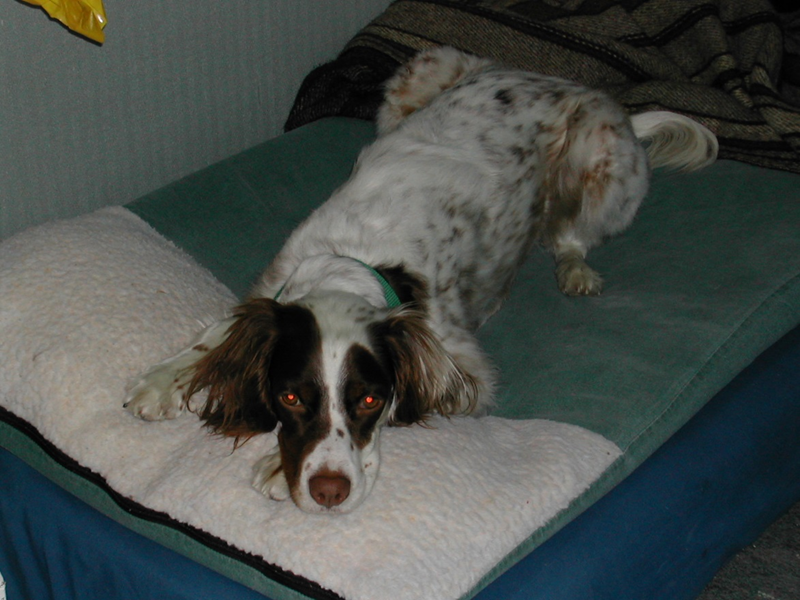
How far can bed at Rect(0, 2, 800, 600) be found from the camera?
6.24ft

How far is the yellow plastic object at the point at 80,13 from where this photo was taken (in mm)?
2092

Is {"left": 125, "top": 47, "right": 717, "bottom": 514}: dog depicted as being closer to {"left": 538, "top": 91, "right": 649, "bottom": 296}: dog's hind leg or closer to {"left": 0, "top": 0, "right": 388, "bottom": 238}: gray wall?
{"left": 538, "top": 91, "right": 649, "bottom": 296}: dog's hind leg

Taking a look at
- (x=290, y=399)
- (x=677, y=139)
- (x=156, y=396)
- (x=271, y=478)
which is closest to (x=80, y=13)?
(x=156, y=396)

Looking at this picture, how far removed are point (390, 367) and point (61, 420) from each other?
2.55 feet

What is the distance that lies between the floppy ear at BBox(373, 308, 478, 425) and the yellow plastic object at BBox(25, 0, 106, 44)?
3.17 feet

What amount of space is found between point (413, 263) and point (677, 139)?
1391 mm

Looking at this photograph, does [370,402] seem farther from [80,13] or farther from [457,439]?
[80,13]

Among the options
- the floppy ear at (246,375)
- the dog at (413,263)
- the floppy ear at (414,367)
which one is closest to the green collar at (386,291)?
the dog at (413,263)

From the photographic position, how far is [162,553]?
1971mm

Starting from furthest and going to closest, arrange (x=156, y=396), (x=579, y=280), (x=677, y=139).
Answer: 1. (x=677, y=139)
2. (x=579, y=280)
3. (x=156, y=396)

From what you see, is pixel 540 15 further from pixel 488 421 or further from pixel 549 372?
pixel 488 421

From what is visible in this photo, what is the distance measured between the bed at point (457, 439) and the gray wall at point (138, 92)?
0.23 m

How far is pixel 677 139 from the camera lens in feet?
11.2

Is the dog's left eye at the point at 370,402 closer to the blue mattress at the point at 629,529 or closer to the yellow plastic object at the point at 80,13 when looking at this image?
the blue mattress at the point at 629,529
